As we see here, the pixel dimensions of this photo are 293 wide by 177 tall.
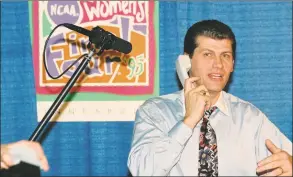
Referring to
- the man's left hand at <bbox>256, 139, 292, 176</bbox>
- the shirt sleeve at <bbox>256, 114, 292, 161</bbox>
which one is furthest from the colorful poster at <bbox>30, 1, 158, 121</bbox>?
the man's left hand at <bbox>256, 139, 292, 176</bbox>

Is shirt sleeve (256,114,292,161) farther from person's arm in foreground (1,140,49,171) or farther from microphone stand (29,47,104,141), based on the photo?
person's arm in foreground (1,140,49,171)

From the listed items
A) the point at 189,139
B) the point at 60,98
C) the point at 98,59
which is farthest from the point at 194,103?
the point at 98,59

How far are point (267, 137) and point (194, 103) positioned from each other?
353 mm

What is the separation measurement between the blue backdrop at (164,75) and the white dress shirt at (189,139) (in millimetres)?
721

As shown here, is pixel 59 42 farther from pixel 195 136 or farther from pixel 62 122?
pixel 195 136

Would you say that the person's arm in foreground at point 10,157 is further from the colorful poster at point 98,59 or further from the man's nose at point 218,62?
the colorful poster at point 98,59

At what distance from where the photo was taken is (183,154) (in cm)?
192

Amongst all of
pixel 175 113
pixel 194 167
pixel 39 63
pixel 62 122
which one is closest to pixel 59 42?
pixel 39 63

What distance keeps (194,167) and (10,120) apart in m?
1.41

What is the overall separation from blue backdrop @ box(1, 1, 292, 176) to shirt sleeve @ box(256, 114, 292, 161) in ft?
2.74

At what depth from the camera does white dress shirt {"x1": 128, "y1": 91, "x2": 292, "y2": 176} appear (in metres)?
1.76

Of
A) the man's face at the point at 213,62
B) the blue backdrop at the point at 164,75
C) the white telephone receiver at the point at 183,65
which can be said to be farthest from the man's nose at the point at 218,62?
the blue backdrop at the point at 164,75

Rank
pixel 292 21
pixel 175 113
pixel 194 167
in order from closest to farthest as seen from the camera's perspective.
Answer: pixel 194 167
pixel 175 113
pixel 292 21

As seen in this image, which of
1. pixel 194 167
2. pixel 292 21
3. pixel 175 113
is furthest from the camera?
pixel 292 21
